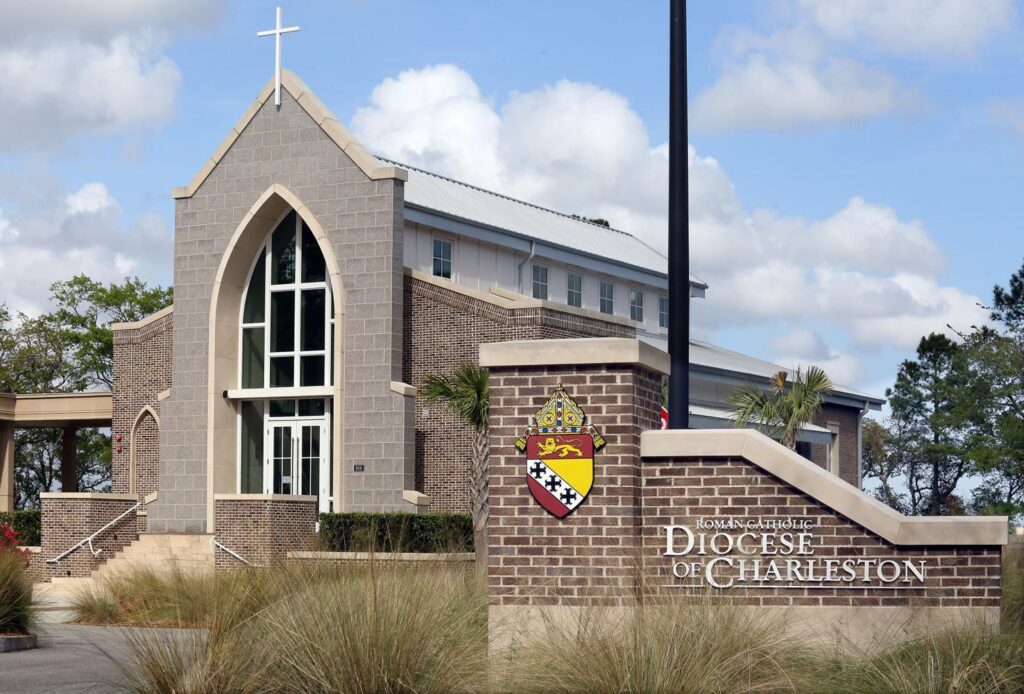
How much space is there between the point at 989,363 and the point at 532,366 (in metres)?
35.2

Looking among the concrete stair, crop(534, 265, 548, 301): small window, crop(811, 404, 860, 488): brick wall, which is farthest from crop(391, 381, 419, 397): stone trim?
crop(811, 404, 860, 488): brick wall

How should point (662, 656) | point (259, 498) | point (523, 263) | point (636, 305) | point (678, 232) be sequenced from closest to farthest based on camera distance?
point (662, 656) → point (678, 232) → point (259, 498) → point (523, 263) → point (636, 305)

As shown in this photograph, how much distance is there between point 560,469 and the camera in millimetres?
13078

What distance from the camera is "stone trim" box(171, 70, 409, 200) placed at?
110 feet

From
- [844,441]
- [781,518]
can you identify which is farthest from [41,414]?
[781,518]

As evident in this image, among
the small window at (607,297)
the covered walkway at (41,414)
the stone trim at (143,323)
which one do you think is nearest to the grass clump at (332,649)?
the stone trim at (143,323)

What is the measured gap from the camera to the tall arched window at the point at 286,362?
3512 centimetres

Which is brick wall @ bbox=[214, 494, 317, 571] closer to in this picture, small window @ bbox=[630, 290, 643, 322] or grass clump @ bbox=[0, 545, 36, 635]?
grass clump @ bbox=[0, 545, 36, 635]

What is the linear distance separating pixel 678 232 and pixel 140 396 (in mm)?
25885

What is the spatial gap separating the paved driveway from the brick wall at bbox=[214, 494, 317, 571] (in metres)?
10.4

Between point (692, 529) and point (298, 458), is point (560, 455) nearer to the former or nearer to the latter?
point (692, 529)

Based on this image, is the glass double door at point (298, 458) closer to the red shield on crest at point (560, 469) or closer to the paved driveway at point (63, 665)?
the paved driveway at point (63, 665)

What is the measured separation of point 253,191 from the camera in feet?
115

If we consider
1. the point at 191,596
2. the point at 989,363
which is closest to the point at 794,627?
the point at 191,596
